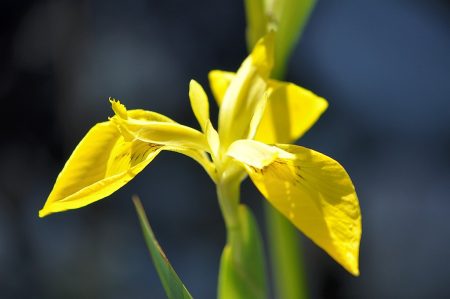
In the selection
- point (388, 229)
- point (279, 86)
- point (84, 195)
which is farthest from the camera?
point (388, 229)

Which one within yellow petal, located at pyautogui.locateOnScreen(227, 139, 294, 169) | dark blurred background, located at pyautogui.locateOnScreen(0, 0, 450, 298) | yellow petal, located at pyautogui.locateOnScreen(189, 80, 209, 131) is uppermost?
yellow petal, located at pyautogui.locateOnScreen(189, 80, 209, 131)

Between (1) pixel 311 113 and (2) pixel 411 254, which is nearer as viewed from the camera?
(1) pixel 311 113

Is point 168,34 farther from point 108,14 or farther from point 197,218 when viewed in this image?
point 197,218

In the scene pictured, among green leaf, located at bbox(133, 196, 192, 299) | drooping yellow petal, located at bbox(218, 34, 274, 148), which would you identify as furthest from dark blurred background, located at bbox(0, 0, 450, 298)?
green leaf, located at bbox(133, 196, 192, 299)

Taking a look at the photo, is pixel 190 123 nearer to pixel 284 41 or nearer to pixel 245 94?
pixel 284 41

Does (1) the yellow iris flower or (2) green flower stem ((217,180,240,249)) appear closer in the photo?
(1) the yellow iris flower

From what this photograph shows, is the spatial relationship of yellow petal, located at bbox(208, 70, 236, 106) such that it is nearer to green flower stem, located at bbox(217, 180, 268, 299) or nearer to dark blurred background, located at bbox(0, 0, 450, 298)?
green flower stem, located at bbox(217, 180, 268, 299)

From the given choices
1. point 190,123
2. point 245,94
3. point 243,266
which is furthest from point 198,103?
point 190,123

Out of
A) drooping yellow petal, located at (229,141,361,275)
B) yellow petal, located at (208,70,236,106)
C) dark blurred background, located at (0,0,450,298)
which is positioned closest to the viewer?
drooping yellow petal, located at (229,141,361,275)

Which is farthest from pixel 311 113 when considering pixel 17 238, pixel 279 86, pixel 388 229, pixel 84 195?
pixel 17 238
